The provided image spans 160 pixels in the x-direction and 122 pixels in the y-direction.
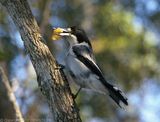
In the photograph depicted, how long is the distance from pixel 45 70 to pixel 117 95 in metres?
0.73

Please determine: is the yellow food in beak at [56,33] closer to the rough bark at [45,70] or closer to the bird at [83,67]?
the bird at [83,67]

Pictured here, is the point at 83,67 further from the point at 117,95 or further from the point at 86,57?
the point at 117,95

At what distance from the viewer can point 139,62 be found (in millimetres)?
14570

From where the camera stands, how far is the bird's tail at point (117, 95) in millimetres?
5922

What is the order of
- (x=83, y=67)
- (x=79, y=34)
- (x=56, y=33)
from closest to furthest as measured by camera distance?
1. (x=83, y=67)
2. (x=56, y=33)
3. (x=79, y=34)

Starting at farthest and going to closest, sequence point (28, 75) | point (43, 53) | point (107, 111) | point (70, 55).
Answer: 1. point (107, 111)
2. point (28, 75)
3. point (70, 55)
4. point (43, 53)

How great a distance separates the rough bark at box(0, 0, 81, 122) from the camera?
18.7ft

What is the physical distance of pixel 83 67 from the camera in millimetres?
6219

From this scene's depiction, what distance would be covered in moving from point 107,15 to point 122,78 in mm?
1490

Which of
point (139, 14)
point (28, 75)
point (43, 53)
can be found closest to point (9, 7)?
point (43, 53)

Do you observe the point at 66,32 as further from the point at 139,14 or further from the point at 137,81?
the point at 137,81

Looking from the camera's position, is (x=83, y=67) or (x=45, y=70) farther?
(x=83, y=67)

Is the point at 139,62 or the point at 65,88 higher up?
the point at 65,88

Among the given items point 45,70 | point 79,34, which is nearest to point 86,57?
point 79,34
